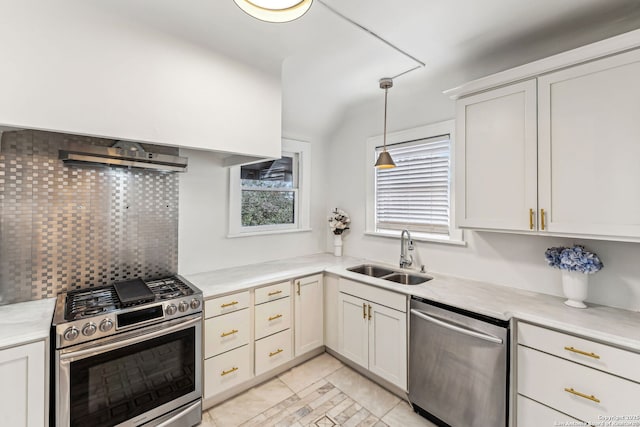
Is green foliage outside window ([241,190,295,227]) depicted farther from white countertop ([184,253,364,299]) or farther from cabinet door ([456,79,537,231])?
cabinet door ([456,79,537,231])

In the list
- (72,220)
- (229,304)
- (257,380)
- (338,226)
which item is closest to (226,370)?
(257,380)

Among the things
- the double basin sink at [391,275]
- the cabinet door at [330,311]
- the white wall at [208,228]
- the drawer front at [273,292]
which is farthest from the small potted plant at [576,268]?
the white wall at [208,228]

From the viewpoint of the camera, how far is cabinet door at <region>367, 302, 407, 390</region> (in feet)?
7.24

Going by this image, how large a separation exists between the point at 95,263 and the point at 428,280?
262cm

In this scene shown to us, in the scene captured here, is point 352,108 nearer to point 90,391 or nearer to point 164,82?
point 164,82

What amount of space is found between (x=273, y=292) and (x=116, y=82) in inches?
70.7

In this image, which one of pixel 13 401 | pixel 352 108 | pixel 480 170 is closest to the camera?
pixel 13 401

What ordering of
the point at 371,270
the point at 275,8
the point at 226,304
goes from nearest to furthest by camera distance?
the point at 275,8
the point at 226,304
the point at 371,270

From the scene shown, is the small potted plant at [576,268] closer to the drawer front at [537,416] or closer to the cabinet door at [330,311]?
the drawer front at [537,416]

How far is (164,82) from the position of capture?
177 cm

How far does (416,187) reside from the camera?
290 cm

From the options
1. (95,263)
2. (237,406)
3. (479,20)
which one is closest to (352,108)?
(479,20)

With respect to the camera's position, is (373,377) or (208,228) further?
(208,228)

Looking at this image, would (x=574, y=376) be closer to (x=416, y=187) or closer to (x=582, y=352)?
(x=582, y=352)
